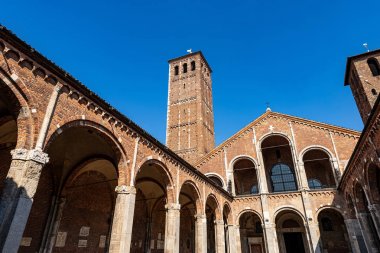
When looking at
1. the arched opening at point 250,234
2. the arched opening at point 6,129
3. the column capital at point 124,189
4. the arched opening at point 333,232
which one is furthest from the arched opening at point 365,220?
the arched opening at point 6,129

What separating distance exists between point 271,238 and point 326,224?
5.34m

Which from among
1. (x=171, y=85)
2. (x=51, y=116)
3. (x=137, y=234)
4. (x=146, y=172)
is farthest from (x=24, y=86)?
(x=171, y=85)

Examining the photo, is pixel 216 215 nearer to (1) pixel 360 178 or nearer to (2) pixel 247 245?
(2) pixel 247 245

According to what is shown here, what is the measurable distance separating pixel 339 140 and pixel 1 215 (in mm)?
21818

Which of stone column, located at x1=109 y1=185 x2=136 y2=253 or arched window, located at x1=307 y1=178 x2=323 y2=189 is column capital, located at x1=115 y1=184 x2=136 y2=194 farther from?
arched window, located at x1=307 y1=178 x2=323 y2=189

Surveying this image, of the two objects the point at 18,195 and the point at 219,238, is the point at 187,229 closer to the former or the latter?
the point at 219,238

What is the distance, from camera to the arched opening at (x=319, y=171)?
21.5 metres

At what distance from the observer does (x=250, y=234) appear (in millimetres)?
22016

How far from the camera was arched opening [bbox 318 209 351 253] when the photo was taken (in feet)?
62.5

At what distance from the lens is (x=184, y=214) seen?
77.2 ft

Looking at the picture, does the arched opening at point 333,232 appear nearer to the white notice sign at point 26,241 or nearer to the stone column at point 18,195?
the white notice sign at point 26,241

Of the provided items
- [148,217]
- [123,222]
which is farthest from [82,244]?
[123,222]

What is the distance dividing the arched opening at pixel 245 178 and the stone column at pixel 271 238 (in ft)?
15.0

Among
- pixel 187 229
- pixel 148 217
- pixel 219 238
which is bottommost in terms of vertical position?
pixel 219 238
